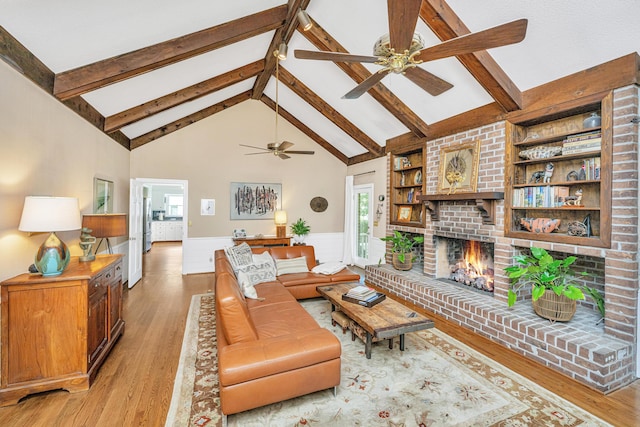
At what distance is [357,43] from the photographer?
3840 millimetres

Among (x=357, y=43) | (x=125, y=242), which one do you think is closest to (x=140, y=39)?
(x=357, y=43)

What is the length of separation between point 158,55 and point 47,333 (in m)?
2.82

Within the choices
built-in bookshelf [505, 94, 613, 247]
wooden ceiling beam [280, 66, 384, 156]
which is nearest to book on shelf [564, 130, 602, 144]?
built-in bookshelf [505, 94, 613, 247]

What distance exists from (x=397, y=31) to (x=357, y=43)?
7.70 ft

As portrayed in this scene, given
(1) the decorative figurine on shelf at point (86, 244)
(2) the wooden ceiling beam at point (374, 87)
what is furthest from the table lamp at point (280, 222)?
(1) the decorative figurine on shelf at point (86, 244)

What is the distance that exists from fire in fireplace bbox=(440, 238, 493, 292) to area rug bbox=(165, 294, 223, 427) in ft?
11.6

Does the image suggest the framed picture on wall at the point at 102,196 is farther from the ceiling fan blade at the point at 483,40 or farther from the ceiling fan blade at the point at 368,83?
the ceiling fan blade at the point at 483,40

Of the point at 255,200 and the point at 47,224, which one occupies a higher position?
the point at 255,200

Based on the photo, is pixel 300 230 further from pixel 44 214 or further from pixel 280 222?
pixel 44 214

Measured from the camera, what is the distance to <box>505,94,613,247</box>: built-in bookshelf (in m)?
2.65

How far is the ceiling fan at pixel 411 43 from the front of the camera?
1626 millimetres

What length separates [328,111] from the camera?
19.1 ft

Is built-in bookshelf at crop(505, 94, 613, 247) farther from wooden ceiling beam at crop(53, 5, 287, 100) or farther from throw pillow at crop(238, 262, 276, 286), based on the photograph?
wooden ceiling beam at crop(53, 5, 287, 100)

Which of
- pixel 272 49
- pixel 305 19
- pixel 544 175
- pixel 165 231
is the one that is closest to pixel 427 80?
pixel 305 19
